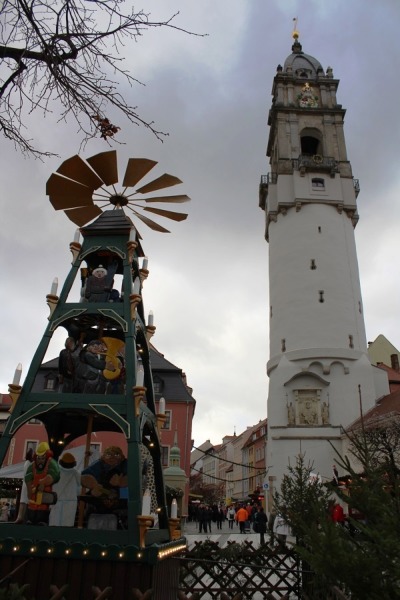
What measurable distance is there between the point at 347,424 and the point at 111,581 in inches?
1150

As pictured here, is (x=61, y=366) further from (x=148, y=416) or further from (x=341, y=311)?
(x=341, y=311)

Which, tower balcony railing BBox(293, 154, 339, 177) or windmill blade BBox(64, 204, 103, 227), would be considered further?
tower balcony railing BBox(293, 154, 339, 177)

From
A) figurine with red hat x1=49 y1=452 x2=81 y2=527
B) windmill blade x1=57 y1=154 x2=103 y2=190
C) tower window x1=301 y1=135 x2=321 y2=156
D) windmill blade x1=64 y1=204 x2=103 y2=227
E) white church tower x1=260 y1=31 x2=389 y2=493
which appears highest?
tower window x1=301 y1=135 x2=321 y2=156

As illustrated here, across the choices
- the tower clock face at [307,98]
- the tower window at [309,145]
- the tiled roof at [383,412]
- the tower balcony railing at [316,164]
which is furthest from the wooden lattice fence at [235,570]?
the tower clock face at [307,98]

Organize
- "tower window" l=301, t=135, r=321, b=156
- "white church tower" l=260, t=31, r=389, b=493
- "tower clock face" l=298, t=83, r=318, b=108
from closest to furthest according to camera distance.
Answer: "white church tower" l=260, t=31, r=389, b=493 → "tower clock face" l=298, t=83, r=318, b=108 → "tower window" l=301, t=135, r=321, b=156

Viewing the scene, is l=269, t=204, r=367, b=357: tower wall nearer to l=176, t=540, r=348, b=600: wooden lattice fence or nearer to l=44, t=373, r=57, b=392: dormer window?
l=44, t=373, r=57, b=392: dormer window

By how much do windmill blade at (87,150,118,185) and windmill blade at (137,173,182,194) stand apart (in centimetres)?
55

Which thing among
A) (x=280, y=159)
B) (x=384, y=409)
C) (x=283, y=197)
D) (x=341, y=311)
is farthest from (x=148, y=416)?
Result: (x=280, y=159)

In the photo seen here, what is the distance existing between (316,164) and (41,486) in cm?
3793

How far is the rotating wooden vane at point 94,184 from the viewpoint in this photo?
823 centimetres

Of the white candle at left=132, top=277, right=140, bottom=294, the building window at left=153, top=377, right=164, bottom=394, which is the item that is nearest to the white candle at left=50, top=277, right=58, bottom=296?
the white candle at left=132, top=277, right=140, bottom=294

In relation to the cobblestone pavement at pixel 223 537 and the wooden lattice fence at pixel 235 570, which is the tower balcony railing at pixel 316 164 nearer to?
the cobblestone pavement at pixel 223 537

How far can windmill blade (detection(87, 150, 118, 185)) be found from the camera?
26.8ft

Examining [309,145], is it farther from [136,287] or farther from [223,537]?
[136,287]
